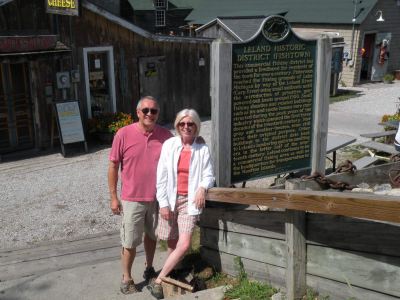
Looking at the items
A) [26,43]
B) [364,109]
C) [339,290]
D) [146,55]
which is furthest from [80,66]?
[364,109]

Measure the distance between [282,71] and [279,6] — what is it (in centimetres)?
2366

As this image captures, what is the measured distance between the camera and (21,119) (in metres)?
11.5

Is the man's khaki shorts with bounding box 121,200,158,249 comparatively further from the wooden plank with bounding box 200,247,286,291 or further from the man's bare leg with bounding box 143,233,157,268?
the wooden plank with bounding box 200,247,286,291

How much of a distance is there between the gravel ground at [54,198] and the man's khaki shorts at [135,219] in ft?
8.98

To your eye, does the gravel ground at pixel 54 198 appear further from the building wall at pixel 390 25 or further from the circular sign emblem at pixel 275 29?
the building wall at pixel 390 25

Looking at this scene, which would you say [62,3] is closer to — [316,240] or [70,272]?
[70,272]

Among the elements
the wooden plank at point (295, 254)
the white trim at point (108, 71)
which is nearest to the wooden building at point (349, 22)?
the white trim at point (108, 71)

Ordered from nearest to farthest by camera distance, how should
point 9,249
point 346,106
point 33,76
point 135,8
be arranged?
point 9,249, point 33,76, point 346,106, point 135,8

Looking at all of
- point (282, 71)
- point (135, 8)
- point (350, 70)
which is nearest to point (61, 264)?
point (282, 71)

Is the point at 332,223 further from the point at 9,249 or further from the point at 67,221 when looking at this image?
the point at 67,221

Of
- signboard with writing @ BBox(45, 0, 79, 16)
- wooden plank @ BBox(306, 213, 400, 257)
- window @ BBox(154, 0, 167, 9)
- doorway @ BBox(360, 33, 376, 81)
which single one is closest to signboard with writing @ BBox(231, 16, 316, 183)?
wooden plank @ BBox(306, 213, 400, 257)

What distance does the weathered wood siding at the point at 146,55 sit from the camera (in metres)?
12.3

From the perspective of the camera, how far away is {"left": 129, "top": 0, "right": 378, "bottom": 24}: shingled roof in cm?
2328

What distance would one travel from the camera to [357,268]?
3484mm
